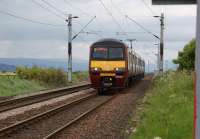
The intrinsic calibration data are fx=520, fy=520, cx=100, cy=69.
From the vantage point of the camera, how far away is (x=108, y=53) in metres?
29.9

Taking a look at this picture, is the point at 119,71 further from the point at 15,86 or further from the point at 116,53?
the point at 15,86

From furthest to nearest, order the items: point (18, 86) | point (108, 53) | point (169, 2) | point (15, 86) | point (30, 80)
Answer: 1. point (30, 80)
2. point (18, 86)
3. point (15, 86)
4. point (108, 53)
5. point (169, 2)

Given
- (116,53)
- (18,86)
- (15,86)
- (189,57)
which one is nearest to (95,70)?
(116,53)

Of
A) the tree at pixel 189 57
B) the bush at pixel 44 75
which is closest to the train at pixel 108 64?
the tree at pixel 189 57

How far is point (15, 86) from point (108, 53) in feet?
24.6

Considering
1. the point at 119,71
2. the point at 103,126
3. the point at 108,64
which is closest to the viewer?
the point at 103,126

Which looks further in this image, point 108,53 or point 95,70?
point 108,53

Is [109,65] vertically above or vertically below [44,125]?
above

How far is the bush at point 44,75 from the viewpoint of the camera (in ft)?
134

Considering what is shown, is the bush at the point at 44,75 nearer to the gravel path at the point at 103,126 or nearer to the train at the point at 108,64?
the train at the point at 108,64

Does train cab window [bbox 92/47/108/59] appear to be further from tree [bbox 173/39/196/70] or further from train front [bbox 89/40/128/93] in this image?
tree [bbox 173/39/196/70]

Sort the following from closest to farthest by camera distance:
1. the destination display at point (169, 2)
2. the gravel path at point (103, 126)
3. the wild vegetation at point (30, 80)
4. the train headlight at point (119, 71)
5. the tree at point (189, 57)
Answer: the destination display at point (169, 2) → the gravel path at point (103, 126) → the train headlight at point (119, 71) → the wild vegetation at point (30, 80) → the tree at point (189, 57)

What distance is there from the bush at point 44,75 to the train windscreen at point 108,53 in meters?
11.7

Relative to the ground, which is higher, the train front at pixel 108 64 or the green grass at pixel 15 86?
the train front at pixel 108 64
